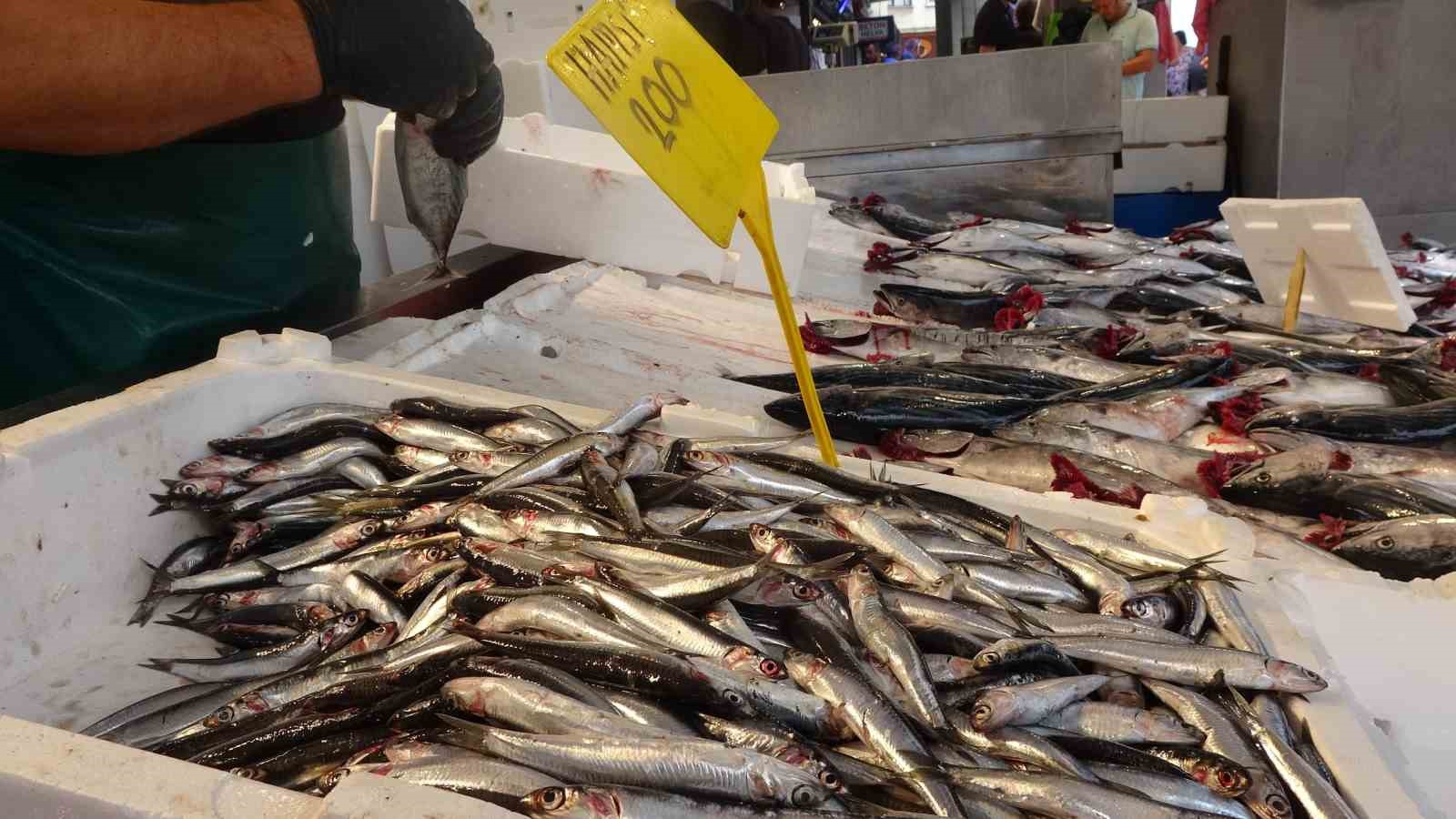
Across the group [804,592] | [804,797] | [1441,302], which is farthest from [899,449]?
[1441,302]

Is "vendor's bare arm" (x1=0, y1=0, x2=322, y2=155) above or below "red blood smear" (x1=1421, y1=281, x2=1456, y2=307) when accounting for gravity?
above

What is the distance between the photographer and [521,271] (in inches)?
168

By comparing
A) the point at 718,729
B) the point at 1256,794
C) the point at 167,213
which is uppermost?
the point at 167,213

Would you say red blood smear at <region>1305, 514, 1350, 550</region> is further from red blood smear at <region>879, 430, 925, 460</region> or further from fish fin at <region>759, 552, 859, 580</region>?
fish fin at <region>759, 552, 859, 580</region>

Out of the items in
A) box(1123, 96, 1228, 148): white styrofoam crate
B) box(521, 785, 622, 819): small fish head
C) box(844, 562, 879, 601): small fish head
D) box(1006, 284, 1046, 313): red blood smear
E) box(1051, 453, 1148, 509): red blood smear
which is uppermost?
box(1123, 96, 1228, 148): white styrofoam crate

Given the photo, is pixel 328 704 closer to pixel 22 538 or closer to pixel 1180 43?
pixel 22 538

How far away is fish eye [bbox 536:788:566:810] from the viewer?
107cm

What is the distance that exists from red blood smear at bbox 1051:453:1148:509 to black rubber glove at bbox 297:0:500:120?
2.02 metres

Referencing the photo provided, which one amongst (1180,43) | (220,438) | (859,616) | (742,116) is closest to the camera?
(859,616)

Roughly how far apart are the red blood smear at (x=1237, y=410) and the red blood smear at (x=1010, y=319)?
1084mm

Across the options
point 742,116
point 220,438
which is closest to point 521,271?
point 220,438

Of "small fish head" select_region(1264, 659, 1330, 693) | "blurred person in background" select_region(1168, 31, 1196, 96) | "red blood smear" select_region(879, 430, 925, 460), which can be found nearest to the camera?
"small fish head" select_region(1264, 659, 1330, 693)

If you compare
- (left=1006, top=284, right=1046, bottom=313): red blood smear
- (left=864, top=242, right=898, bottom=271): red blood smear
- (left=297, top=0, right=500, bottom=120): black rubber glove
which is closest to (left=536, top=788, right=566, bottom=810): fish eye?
(left=297, top=0, right=500, bottom=120): black rubber glove

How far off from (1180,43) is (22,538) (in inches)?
618
